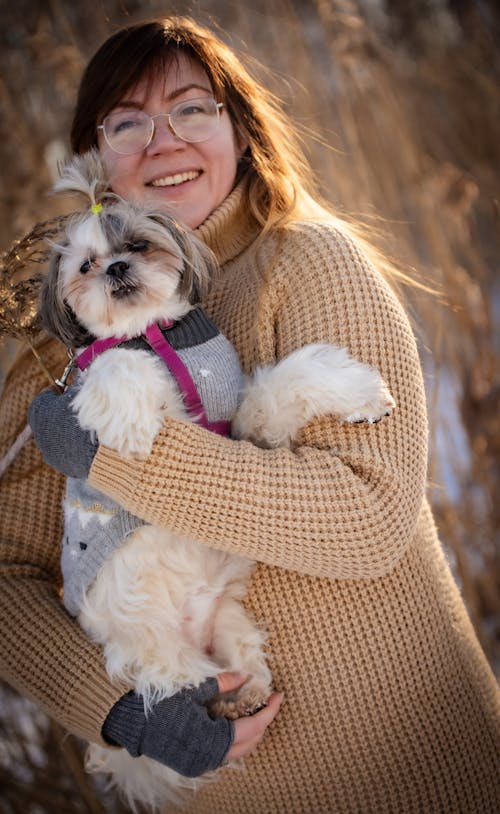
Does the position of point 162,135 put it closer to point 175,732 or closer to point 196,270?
point 196,270

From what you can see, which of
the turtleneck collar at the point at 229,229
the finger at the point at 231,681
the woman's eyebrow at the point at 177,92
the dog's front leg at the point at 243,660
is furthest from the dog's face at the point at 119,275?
the finger at the point at 231,681

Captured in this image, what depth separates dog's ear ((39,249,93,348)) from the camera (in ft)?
6.17

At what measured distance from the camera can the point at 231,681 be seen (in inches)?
70.6

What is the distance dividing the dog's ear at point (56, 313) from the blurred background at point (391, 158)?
1647mm

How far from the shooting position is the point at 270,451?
1616 mm

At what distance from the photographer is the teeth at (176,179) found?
2.20 m

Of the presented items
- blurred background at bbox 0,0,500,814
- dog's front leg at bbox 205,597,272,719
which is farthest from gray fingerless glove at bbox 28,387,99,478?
blurred background at bbox 0,0,500,814

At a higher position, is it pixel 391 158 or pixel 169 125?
pixel 169 125

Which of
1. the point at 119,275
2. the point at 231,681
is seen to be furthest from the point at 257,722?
the point at 119,275

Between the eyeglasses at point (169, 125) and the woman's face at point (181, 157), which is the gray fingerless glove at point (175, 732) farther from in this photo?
the eyeglasses at point (169, 125)

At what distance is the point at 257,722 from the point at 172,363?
0.90 metres

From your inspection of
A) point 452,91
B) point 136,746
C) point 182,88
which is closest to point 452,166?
point 452,91

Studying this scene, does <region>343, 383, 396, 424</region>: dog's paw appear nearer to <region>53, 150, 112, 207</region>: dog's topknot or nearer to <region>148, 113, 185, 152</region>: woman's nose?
<region>53, 150, 112, 207</region>: dog's topknot

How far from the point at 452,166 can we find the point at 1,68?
7.81 ft
